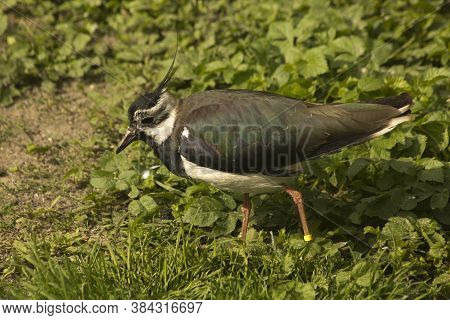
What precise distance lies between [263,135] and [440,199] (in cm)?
146

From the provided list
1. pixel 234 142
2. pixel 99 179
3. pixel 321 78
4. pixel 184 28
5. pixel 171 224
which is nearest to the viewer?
pixel 234 142

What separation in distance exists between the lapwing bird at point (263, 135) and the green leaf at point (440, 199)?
683 mm

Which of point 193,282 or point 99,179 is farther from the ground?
point 99,179

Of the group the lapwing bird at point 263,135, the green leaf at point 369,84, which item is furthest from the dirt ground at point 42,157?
the green leaf at point 369,84

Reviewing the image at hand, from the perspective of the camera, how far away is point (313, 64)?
7258 millimetres

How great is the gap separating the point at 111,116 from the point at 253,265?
2.95 meters

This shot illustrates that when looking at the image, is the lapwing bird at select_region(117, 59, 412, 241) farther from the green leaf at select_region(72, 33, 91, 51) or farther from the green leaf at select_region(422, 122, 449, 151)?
the green leaf at select_region(72, 33, 91, 51)

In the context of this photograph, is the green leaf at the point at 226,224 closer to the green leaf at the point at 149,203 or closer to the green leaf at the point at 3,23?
the green leaf at the point at 149,203

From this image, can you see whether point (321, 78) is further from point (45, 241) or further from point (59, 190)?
point (45, 241)

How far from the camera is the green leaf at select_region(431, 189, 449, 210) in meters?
5.61

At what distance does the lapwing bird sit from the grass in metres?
0.45

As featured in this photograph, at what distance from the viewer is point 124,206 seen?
20.8 feet
